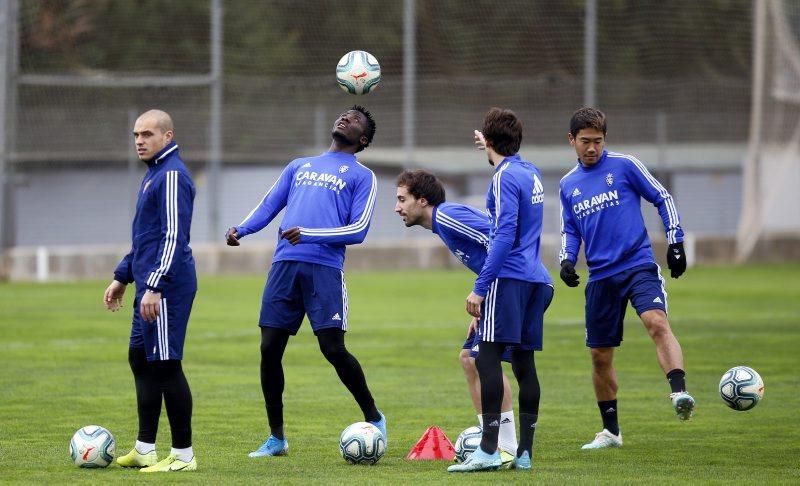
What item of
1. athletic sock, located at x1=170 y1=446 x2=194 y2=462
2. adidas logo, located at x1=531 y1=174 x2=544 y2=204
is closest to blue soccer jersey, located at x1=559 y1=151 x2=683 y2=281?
adidas logo, located at x1=531 y1=174 x2=544 y2=204

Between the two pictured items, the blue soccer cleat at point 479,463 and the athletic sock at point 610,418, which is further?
the athletic sock at point 610,418

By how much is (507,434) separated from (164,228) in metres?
2.48

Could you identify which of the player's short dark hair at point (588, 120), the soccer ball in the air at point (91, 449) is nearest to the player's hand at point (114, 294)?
the soccer ball in the air at point (91, 449)

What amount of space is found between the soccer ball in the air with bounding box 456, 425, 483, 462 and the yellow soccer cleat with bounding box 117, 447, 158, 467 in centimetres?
185

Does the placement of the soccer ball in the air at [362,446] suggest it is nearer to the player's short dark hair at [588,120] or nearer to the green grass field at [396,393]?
the green grass field at [396,393]

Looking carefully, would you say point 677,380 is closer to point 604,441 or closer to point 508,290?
point 604,441

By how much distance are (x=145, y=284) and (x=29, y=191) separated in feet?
80.4

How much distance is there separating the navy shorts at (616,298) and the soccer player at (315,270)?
65.2 inches

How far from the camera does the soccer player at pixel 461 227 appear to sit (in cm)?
894

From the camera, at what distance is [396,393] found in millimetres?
12609

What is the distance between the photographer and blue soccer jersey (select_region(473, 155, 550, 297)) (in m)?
8.35

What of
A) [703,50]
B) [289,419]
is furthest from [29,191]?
[289,419]

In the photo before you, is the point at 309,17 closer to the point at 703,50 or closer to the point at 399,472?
the point at 703,50

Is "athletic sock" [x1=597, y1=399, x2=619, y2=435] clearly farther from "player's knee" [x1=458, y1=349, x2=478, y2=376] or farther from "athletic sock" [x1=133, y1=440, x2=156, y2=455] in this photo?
"athletic sock" [x1=133, y1=440, x2=156, y2=455]
